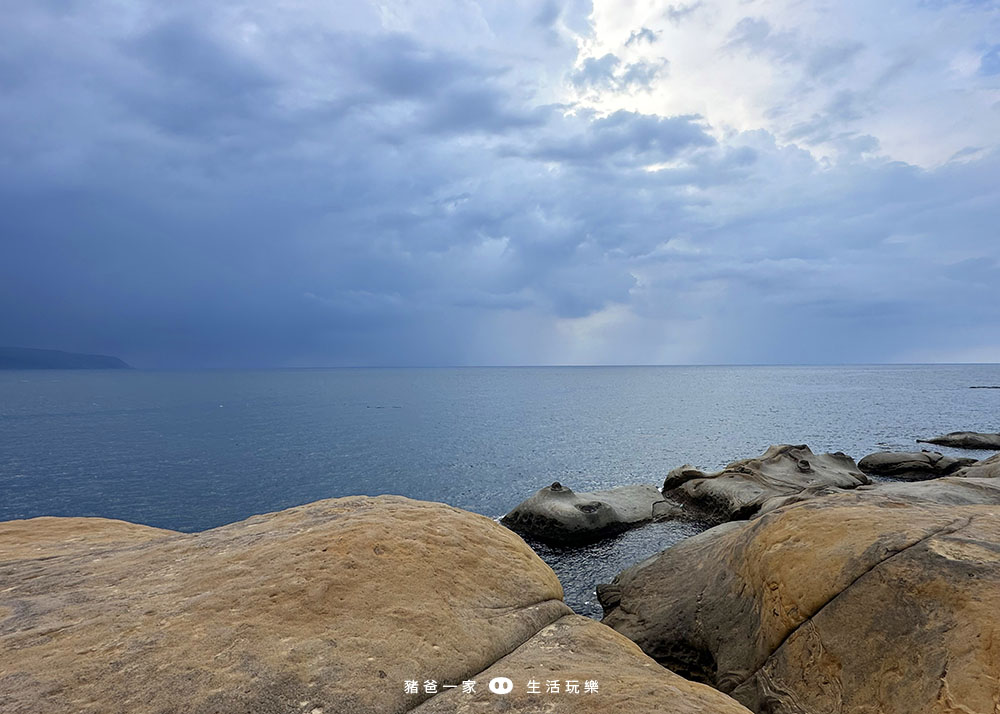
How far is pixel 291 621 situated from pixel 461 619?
173cm

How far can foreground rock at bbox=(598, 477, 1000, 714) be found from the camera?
19.7 ft

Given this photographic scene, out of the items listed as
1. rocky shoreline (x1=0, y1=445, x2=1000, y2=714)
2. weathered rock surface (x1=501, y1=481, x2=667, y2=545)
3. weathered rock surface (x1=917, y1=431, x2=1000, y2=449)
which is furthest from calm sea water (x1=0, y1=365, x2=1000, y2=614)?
rocky shoreline (x1=0, y1=445, x2=1000, y2=714)

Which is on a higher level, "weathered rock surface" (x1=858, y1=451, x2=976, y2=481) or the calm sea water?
"weathered rock surface" (x1=858, y1=451, x2=976, y2=481)

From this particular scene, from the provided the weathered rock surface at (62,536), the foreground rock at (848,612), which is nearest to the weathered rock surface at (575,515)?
the foreground rock at (848,612)

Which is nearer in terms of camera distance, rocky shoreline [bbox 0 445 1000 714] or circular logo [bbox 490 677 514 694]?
rocky shoreline [bbox 0 445 1000 714]

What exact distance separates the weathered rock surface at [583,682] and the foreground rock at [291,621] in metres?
0.03

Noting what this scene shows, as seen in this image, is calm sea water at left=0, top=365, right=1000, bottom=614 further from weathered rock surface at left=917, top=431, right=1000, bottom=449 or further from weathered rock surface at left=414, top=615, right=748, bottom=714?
Answer: weathered rock surface at left=414, top=615, right=748, bottom=714

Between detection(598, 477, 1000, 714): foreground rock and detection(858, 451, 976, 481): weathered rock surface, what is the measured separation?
27.2 metres

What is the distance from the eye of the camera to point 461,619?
5.81 metres

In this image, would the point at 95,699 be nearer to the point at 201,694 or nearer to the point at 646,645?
the point at 201,694

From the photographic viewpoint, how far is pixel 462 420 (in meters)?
67.1

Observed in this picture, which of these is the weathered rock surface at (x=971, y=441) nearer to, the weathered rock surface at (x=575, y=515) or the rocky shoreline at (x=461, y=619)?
the weathered rock surface at (x=575, y=515)

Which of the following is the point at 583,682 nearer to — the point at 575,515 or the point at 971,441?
the point at 575,515

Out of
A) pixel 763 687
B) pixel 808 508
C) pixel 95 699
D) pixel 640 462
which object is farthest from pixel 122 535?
pixel 640 462
